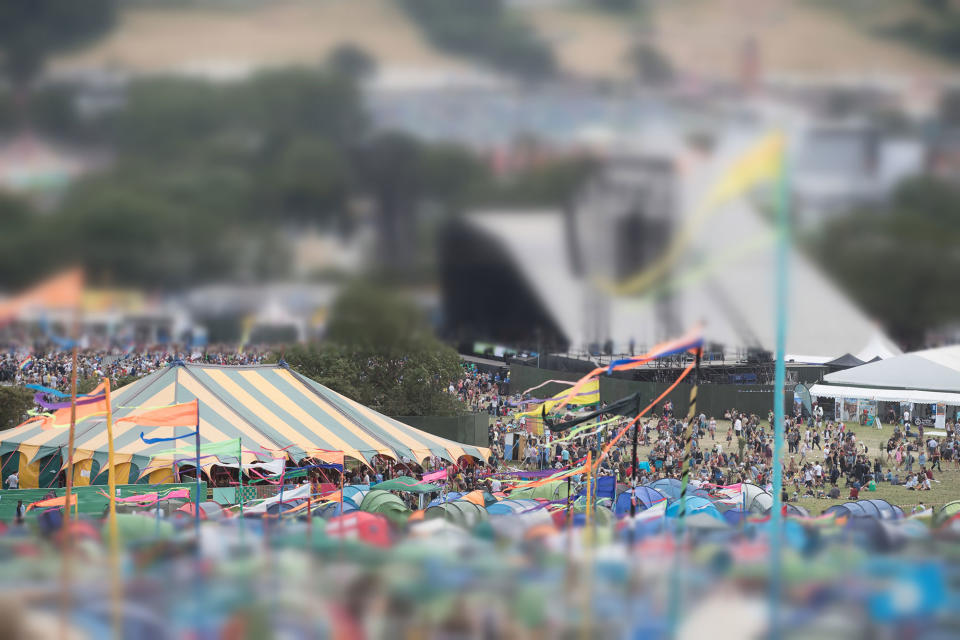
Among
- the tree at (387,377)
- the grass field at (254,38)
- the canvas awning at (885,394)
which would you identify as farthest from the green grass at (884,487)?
the grass field at (254,38)

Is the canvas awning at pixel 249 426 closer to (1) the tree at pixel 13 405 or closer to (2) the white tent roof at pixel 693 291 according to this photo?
(1) the tree at pixel 13 405

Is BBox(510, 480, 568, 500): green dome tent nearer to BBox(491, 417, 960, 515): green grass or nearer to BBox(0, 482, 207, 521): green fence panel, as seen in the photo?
BBox(491, 417, 960, 515): green grass

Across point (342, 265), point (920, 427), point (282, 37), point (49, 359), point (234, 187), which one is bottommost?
point (920, 427)

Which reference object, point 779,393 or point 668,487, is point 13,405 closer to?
point 668,487

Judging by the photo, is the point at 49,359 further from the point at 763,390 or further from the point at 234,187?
the point at 763,390

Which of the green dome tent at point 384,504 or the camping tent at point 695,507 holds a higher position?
the camping tent at point 695,507

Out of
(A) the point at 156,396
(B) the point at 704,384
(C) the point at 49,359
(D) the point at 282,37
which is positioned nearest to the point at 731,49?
(D) the point at 282,37

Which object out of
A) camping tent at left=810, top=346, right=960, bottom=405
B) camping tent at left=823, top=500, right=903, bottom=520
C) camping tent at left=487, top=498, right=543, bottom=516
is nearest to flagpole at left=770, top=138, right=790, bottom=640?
camping tent at left=823, top=500, right=903, bottom=520
